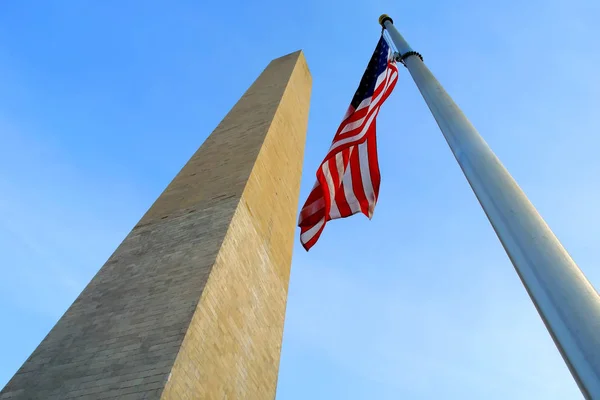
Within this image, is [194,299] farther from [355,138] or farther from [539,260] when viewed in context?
[539,260]

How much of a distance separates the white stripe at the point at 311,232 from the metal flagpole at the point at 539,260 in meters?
2.50

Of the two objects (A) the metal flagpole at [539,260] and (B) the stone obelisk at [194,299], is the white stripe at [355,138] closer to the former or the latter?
(A) the metal flagpole at [539,260]

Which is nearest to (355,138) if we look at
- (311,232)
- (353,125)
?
(353,125)

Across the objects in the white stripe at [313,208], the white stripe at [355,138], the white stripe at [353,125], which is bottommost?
the white stripe at [313,208]

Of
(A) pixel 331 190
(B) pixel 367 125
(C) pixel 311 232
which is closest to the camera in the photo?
(B) pixel 367 125

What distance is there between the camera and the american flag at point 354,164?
21.2 ft

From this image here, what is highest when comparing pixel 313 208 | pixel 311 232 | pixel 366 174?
pixel 366 174

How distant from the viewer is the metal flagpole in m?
2.39

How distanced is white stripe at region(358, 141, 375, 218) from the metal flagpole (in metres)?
2.28

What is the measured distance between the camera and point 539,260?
2.89 m

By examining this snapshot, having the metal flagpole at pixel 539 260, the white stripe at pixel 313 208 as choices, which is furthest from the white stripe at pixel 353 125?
the metal flagpole at pixel 539 260

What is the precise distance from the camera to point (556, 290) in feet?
8.79

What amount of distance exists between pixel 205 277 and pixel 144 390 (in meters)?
1.78

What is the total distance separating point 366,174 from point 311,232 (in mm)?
1041
